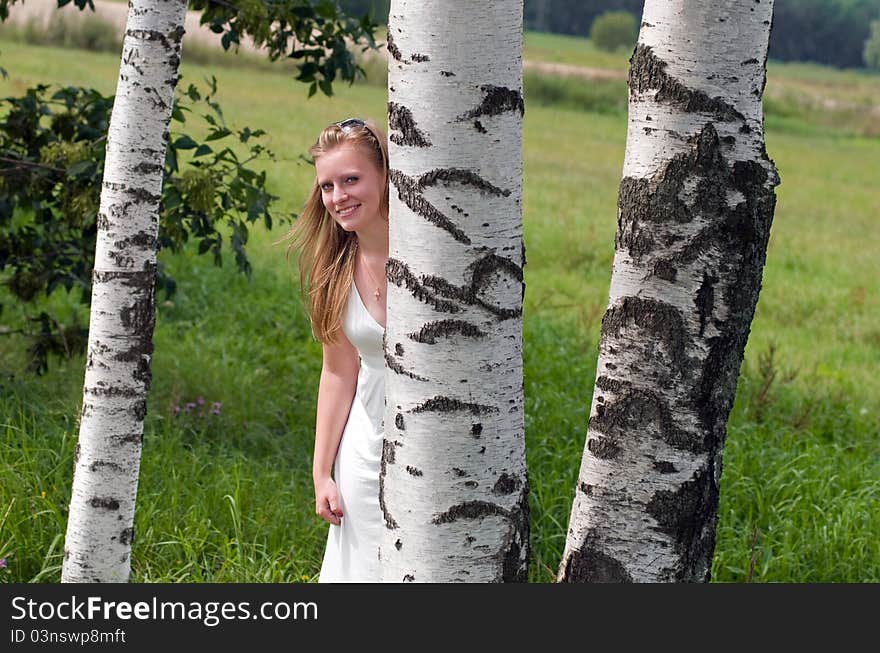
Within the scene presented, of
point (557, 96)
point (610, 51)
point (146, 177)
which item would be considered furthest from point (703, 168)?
point (610, 51)

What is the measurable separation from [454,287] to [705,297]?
54 centimetres

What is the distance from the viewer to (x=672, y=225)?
6.75 feet

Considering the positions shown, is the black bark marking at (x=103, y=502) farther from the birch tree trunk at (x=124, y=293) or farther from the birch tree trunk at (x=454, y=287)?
the birch tree trunk at (x=454, y=287)

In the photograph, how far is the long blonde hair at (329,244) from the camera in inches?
106

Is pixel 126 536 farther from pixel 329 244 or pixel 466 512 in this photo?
pixel 466 512

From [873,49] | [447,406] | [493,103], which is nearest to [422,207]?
[493,103]

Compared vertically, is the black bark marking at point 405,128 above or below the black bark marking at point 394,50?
below

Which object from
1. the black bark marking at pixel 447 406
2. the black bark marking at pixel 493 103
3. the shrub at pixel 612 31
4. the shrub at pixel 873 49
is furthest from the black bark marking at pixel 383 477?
the shrub at pixel 873 49

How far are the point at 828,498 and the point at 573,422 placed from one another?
1325mm

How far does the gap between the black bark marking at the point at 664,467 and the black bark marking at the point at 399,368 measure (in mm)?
540

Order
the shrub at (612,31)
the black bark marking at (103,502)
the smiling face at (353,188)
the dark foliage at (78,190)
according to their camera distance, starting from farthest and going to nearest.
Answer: the shrub at (612,31) → the dark foliage at (78,190) → the black bark marking at (103,502) → the smiling face at (353,188)

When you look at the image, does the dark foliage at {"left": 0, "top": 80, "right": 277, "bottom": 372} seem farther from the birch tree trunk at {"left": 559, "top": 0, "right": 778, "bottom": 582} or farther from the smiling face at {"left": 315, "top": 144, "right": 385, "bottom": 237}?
the birch tree trunk at {"left": 559, "top": 0, "right": 778, "bottom": 582}

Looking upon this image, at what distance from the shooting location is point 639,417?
2.08 meters

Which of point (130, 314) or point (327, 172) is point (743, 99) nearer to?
point (327, 172)
